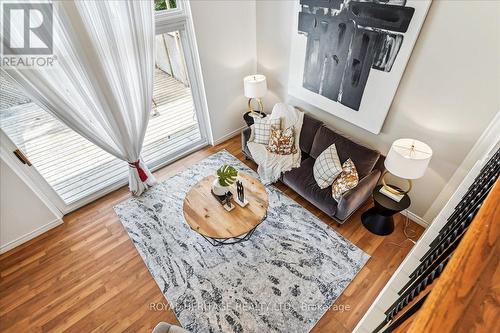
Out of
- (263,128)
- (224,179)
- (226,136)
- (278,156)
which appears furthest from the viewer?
(226,136)

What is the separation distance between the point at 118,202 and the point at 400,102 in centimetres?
354

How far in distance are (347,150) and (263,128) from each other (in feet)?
3.69

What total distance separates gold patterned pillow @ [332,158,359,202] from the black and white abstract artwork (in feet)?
1.66

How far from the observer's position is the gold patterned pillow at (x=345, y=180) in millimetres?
2469

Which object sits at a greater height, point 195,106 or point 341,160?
point 195,106

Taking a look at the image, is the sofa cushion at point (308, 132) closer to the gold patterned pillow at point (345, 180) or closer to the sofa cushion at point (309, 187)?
the sofa cushion at point (309, 187)

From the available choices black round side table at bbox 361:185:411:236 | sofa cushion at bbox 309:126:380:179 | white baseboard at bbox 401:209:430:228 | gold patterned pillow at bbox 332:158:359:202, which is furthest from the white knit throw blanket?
white baseboard at bbox 401:209:430:228

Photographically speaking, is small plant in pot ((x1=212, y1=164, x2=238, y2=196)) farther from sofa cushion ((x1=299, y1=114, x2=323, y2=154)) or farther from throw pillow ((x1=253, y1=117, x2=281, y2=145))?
sofa cushion ((x1=299, y1=114, x2=323, y2=154))

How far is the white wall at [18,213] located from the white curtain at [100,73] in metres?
0.85

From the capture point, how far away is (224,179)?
2.37 m

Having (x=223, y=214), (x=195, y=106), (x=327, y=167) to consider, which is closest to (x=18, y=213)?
(x=223, y=214)

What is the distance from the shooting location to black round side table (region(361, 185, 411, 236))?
7.81 feet

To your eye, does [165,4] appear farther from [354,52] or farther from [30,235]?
[30,235]

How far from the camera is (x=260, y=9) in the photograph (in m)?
3.19
